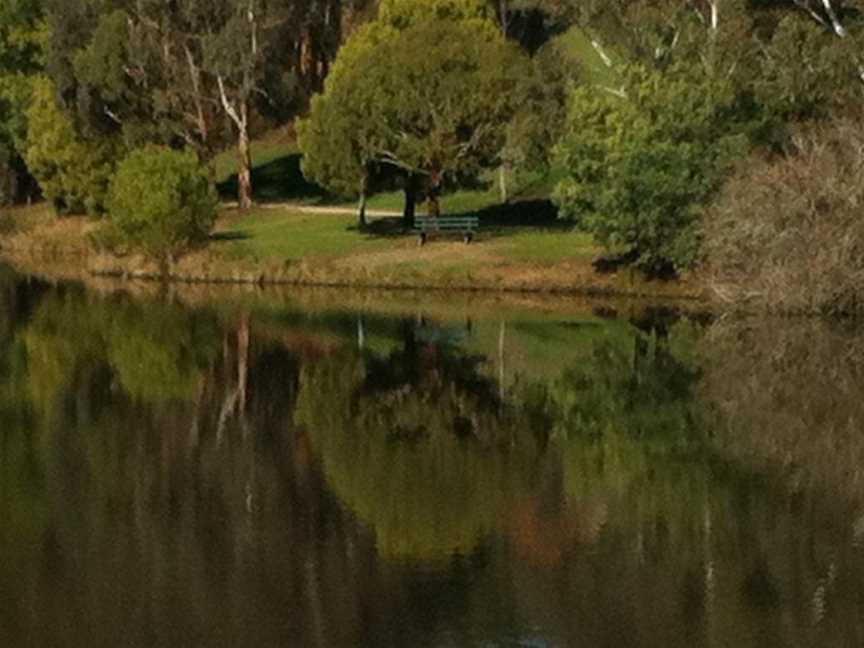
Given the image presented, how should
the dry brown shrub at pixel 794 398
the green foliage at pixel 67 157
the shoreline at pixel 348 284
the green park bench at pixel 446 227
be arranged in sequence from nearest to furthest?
the dry brown shrub at pixel 794 398, the shoreline at pixel 348 284, the green park bench at pixel 446 227, the green foliage at pixel 67 157

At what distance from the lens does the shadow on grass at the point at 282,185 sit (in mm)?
88250

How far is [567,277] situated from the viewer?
63.9 metres

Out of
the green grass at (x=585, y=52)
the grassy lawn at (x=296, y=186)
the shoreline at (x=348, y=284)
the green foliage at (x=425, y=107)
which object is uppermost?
the green grass at (x=585, y=52)

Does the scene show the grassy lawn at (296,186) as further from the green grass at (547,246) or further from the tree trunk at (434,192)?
the green grass at (547,246)

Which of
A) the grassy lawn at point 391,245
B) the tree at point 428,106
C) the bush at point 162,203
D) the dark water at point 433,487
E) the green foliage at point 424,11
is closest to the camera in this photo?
the dark water at point 433,487

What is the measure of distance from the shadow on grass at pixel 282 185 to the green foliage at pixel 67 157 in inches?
340

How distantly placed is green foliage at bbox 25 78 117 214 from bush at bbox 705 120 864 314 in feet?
117

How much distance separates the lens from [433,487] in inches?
1169

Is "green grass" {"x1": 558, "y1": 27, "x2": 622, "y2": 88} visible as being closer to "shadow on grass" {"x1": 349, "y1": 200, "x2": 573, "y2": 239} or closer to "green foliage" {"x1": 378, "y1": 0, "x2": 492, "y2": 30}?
"shadow on grass" {"x1": 349, "y1": 200, "x2": 573, "y2": 239}

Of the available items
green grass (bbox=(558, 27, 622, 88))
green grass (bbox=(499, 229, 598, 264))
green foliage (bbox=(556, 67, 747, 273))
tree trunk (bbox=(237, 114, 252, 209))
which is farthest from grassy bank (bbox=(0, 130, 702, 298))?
green grass (bbox=(558, 27, 622, 88))

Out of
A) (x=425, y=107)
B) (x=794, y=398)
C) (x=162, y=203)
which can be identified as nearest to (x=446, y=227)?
(x=425, y=107)

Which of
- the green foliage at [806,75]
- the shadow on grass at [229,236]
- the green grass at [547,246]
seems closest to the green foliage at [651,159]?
the green foliage at [806,75]

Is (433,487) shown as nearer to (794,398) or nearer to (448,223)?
(794,398)

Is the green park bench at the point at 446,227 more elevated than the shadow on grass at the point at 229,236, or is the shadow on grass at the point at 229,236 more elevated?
the green park bench at the point at 446,227
